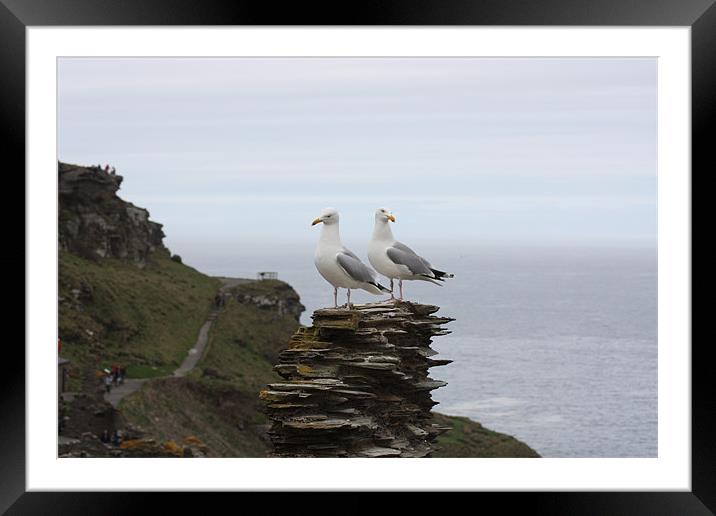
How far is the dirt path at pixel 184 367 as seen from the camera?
48.5 metres

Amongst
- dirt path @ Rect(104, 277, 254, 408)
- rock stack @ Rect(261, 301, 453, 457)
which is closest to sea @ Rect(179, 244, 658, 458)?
dirt path @ Rect(104, 277, 254, 408)

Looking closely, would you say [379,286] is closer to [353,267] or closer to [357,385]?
[353,267]

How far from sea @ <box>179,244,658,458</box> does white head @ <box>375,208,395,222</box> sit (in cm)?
5002

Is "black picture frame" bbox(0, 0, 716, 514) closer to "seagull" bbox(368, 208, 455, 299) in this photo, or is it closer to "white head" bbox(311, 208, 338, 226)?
"white head" bbox(311, 208, 338, 226)

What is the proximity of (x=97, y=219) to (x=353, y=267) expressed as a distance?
178 ft

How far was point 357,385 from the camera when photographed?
569 inches

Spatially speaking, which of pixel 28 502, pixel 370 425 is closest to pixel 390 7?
pixel 28 502

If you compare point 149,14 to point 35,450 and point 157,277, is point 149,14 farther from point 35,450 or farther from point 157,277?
point 157,277

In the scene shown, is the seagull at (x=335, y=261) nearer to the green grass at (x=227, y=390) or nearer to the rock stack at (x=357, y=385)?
the rock stack at (x=357, y=385)

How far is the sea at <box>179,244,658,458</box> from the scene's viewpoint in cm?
6912

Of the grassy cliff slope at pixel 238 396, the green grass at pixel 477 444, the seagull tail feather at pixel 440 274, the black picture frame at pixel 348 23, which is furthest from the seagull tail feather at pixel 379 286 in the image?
the green grass at pixel 477 444

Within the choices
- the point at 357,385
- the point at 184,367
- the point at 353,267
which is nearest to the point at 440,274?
the point at 357,385

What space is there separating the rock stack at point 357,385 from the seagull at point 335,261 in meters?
1.10

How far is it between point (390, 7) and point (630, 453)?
5618 cm
